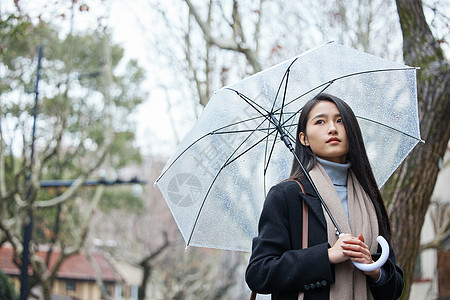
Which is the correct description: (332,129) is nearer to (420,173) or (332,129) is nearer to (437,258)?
(420,173)

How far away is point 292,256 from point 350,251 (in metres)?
0.24

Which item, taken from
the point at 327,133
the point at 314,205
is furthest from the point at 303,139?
the point at 314,205

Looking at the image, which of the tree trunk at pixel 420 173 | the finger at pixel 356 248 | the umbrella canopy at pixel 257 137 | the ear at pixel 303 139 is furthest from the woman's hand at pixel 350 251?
the tree trunk at pixel 420 173

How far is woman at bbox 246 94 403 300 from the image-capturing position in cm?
232

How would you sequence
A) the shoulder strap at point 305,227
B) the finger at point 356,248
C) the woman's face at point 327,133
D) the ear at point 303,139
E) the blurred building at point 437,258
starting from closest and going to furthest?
the finger at point 356,248 → the shoulder strap at point 305,227 → the woman's face at point 327,133 → the ear at point 303,139 → the blurred building at point 437,258

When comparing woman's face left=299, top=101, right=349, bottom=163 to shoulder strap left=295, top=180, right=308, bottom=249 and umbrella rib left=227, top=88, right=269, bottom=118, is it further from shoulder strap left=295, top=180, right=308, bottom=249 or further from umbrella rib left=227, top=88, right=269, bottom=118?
umbrella rib left=227, top=88, right=269, bottom=118

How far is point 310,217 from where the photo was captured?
2494 mm

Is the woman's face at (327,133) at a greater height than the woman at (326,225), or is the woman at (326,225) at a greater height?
the woman's face at (327,133)

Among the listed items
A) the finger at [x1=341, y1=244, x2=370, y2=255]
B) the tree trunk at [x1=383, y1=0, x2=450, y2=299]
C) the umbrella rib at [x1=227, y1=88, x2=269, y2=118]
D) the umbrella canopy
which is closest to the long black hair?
the finger at [x1=341, y1=244, x2=370, y2=255]

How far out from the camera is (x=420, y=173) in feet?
15.4

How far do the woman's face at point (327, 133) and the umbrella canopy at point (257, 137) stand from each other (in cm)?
44

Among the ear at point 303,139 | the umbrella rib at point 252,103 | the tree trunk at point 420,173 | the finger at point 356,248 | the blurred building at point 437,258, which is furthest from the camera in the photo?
the blurred building at point 437,258

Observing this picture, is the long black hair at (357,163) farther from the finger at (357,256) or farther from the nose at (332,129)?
the finger at (357,256)

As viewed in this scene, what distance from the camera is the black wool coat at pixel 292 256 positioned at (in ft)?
7.60
